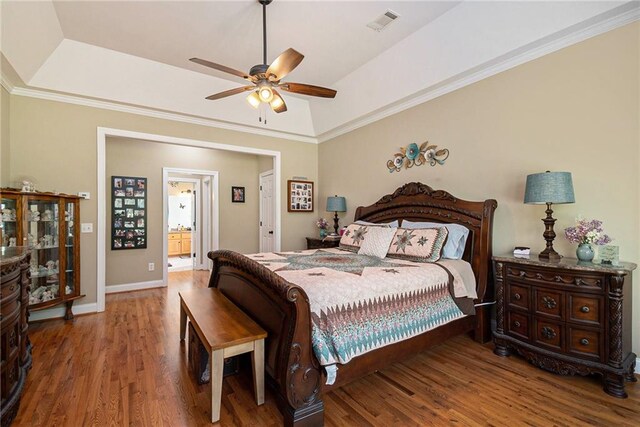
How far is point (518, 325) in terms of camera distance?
242cm

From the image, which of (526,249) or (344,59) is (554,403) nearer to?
(526,249)

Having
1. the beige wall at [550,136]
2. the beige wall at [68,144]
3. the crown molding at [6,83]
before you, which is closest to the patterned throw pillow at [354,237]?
the beige wall at [550,136]

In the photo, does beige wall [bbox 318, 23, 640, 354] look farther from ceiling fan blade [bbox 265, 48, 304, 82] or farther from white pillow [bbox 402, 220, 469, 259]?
ceiling fan blade [bbox 265, 48, 304, 82]

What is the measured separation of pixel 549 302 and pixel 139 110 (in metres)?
5.01

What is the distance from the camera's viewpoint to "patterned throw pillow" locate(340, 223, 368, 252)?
138 inches

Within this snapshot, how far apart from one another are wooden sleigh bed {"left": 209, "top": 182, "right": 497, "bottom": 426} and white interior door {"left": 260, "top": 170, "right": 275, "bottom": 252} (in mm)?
2831

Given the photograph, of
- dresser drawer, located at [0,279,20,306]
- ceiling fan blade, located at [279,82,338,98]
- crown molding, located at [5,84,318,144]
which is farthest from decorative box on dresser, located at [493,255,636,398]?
crown molding, located at [5,84,318,144]

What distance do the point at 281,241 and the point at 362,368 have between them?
137 inches

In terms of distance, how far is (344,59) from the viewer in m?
3.66

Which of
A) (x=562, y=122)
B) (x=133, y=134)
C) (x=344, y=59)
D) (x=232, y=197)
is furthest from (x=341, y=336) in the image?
(x=232, y=197)

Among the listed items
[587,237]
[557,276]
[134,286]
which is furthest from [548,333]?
[134,286]

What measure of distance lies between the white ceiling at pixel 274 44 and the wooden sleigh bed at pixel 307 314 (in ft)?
4.60

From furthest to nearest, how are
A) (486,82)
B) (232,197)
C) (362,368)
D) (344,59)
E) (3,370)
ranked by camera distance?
(232,197) < (344,59) < (486,82) < (362,368) < (3,370)

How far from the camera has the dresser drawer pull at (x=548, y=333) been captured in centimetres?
220
